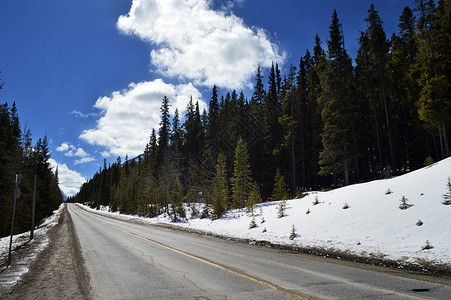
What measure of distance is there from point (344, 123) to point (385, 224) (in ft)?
75.8

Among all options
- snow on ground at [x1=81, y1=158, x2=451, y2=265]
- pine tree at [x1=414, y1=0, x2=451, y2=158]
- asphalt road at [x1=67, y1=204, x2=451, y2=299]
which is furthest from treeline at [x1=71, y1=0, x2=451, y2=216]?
asphalt road at [x1=67, y1=204, x2=451, y2=299]

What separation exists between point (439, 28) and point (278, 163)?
2719 centimetres

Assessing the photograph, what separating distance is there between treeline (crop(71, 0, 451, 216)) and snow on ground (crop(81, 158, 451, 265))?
6.88 meters

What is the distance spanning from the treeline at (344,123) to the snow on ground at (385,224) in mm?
6883

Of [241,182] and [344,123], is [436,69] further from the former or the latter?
[241,182]

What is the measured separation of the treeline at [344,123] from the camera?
25.1 metres

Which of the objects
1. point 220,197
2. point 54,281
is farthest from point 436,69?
point 54,281

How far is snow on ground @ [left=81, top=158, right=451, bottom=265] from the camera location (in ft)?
24.0

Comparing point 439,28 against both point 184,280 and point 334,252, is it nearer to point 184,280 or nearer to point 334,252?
point 334,252

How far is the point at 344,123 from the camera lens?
29859 millimetres

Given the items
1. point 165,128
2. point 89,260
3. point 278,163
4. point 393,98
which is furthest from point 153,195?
point 393,98

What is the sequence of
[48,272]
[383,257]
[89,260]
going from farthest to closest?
1. [89,260]
2. [383,257]
3. [48,272]

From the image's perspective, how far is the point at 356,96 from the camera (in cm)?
3425

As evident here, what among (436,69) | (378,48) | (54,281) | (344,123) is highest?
(378,48)
